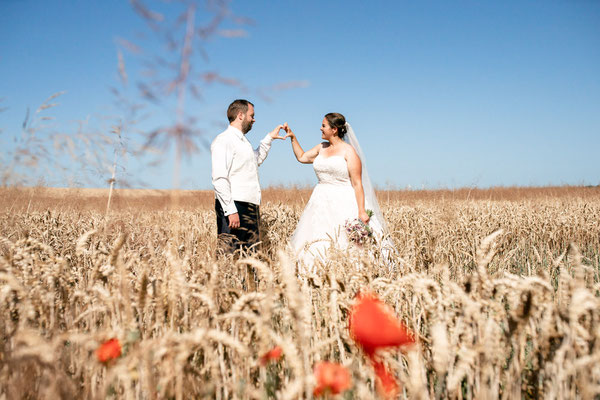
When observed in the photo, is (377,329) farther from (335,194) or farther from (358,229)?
(335,194)

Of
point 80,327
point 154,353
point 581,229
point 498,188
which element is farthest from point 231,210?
point 498,188

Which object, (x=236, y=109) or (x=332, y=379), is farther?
(x=236, y=109)

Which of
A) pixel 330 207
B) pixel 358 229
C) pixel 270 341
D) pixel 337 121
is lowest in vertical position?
pixel 270 341

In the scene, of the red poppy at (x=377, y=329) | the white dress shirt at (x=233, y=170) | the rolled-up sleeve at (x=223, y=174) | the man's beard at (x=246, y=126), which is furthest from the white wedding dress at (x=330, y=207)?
the red poppy at (x=377, y=329)

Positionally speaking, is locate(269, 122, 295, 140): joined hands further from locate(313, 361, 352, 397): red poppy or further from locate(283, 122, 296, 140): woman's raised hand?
locate(313, 361, 352, 397): red poppy

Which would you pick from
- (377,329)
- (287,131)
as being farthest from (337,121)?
(377,329)

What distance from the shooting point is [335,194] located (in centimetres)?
536

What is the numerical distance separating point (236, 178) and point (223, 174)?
0.89 ft

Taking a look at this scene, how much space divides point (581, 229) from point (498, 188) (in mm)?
17422

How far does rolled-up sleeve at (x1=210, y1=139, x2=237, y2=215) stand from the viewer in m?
4.33

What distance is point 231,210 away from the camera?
4344 mm

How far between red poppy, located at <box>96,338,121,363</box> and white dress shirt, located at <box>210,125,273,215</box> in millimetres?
3172

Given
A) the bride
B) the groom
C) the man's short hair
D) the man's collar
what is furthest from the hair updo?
the man's collar

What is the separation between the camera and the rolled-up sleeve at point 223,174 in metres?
4.33
